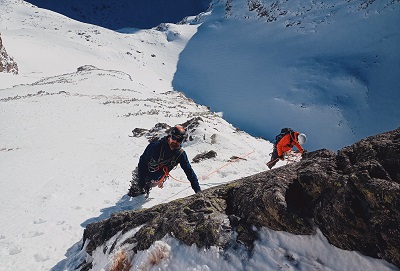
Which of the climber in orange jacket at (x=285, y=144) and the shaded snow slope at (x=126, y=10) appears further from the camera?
the shaded snow slope at (x=126, y=10)

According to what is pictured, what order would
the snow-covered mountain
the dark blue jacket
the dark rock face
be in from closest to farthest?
the dark rock face, the snow-covered mountain, the dark blue jacket

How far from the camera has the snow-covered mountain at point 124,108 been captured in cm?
668

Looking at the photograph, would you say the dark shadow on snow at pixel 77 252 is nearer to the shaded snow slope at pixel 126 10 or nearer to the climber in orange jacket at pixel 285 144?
the climber in orange jacket at pixel 285 144

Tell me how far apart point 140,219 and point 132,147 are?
9205 millimetres

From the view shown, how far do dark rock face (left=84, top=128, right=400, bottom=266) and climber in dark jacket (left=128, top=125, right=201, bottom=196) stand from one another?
7.62ft

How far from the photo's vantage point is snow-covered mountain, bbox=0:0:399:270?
6684 mm

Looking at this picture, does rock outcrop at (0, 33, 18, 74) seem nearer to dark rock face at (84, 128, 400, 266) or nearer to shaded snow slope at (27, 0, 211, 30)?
shaded snow slope at (27, 0, 211, 30)

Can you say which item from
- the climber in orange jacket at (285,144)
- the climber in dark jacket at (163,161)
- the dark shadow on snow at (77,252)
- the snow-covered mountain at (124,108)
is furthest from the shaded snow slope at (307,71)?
the dark shadow on snow at (77,252)

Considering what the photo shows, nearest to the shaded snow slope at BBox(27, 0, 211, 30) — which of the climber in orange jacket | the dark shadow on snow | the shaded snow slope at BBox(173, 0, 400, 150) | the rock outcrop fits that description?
the shaded snow slope at BBox(173, 0, 400, 150)

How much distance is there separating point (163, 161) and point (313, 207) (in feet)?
14.7

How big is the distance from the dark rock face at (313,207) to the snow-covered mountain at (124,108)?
0.18m

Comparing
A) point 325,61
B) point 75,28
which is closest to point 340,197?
point 325,61

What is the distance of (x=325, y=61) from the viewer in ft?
137

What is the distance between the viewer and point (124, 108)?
24.2 m
